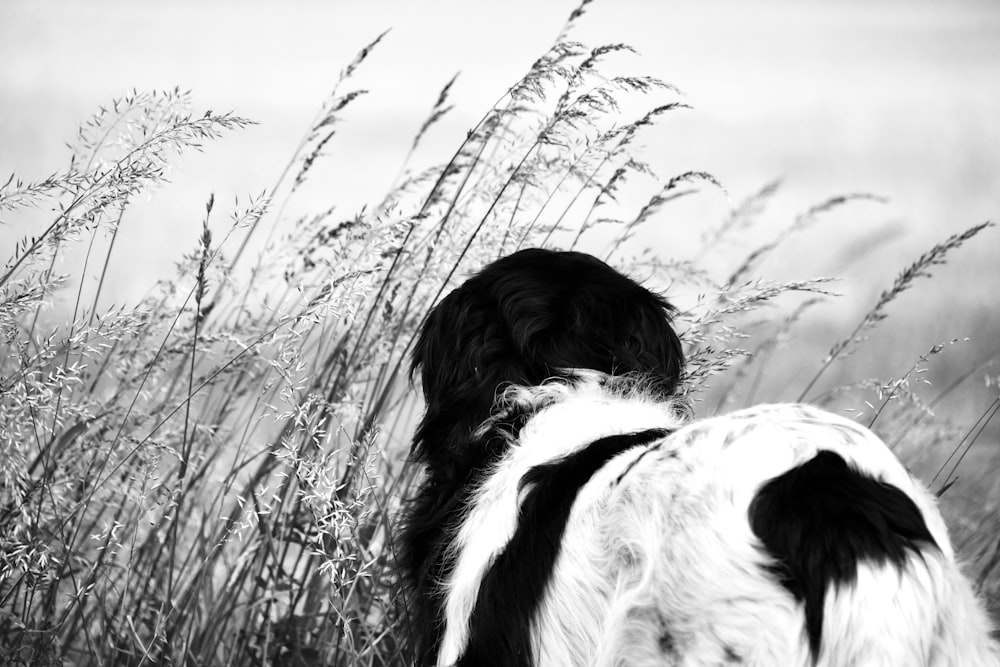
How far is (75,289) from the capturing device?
113 inches

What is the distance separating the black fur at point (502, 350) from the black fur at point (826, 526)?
744 mm

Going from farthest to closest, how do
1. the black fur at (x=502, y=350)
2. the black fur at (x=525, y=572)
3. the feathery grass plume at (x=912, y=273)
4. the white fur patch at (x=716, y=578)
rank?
the feathery grass plume at (x=912, y=273)
the black fur at (x=502, y=350)
the black fur at (x=525, y=572)
the white fur patch at (x=716, y=578)

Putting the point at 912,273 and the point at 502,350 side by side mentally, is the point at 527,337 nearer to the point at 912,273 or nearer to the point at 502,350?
the point at 502,350

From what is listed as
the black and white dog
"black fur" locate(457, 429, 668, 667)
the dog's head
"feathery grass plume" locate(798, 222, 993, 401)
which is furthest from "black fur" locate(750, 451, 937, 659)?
"feathery grass plume" locate(798, 222, 993, 401)

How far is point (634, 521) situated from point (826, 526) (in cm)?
30

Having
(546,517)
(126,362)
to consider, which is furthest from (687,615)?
(126,362)

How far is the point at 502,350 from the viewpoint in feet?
7.18

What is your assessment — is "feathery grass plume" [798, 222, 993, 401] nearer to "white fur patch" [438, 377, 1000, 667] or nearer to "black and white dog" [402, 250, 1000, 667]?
"black and white dog" [402, 250, 1000, 667]

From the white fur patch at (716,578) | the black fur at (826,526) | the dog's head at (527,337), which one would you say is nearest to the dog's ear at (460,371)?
the dog's head at (527,337)

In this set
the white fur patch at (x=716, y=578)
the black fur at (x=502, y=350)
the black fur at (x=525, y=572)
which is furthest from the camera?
the black fur at (x=502, y=350)

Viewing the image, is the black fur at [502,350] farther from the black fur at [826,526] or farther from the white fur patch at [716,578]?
the black fur at [826,526]

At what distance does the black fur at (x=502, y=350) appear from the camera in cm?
213

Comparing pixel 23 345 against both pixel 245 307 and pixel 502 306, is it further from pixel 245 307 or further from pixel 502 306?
Answer: pixel 502 306

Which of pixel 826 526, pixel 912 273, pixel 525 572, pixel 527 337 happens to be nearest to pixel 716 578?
pixel 826 526
